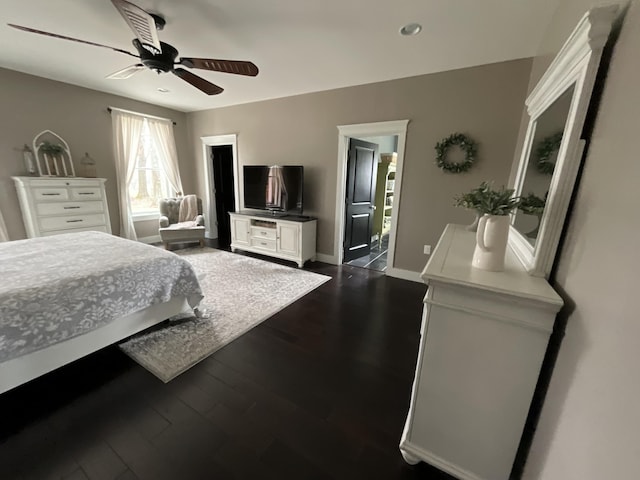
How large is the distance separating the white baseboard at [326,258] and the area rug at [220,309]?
0.58m

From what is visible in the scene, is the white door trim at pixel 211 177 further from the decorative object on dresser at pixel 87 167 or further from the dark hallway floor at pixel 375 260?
the dark hallway floor at pixel 375 260

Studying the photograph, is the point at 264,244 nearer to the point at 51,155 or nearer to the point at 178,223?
the point at 178,223

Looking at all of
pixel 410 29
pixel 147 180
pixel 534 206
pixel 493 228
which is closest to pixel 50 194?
pixel 147 180

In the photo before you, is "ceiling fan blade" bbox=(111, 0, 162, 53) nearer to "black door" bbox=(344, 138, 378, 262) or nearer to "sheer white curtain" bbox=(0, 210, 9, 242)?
"black door" bbox=(344, 138, 378, 262)

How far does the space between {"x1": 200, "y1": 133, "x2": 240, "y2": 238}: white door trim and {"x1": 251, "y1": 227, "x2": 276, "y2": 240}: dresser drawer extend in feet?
3.25

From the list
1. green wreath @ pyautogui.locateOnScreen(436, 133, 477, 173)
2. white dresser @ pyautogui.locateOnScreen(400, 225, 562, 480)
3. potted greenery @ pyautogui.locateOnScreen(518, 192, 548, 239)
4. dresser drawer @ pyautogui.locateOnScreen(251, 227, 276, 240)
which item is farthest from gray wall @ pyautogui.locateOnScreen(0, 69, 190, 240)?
potted greenery @ pyautogui.locateOnScreen(518, 192, 548, 239)

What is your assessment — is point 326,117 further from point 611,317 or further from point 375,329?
point 611,317

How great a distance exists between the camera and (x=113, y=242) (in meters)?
2.40

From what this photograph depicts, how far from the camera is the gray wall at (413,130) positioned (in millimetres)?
2762

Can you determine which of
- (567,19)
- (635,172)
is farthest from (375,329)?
(567,19)

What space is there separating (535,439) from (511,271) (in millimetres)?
678

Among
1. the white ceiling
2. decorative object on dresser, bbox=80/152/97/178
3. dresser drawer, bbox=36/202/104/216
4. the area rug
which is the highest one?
the white ceiling

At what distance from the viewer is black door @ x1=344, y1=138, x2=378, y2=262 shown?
12.6 feet

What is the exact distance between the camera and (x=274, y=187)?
13.7ft
